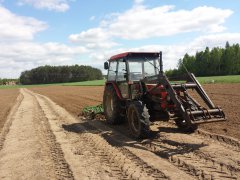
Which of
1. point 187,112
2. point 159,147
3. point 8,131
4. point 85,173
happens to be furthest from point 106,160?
point 8,131

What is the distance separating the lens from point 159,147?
7031mm

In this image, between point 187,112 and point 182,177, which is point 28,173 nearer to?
point 182,177

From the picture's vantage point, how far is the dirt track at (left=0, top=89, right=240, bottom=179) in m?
5.40

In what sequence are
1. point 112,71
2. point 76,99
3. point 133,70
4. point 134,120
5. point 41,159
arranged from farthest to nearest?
point 76,99 → point 112,71 → point 133,70 → point 134,120 → point 41,159

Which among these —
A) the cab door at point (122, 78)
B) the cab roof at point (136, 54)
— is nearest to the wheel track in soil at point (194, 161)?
the cab door at point (122, 78)

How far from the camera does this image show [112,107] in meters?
10.3

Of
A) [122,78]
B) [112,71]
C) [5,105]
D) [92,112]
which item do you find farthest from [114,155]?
[5,105]

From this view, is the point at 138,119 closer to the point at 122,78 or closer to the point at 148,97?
the point at 148,97

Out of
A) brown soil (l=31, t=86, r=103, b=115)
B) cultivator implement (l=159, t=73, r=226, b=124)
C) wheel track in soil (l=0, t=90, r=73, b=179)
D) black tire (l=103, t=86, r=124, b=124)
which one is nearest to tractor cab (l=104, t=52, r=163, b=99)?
black tire (l=103, t=86, r=124, b=124)

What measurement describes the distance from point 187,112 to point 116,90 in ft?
10.4

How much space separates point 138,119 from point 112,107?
255 cm

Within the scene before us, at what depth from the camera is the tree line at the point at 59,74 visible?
102 metres

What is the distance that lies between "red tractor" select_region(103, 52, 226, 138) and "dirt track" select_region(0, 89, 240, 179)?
19.0 inches

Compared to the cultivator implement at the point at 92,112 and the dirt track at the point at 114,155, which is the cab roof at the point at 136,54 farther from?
the cultivator implement at the point at 92,112
